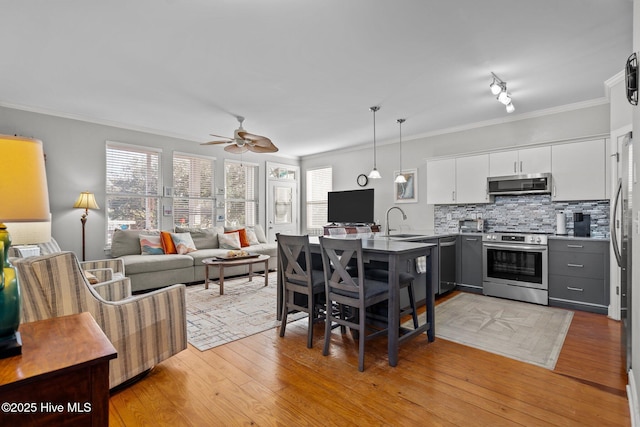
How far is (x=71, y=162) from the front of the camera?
193 inches

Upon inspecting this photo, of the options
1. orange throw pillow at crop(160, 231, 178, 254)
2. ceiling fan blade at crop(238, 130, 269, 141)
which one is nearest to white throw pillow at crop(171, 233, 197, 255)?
orange throw pillow at crop(160, 231, 178, 254)

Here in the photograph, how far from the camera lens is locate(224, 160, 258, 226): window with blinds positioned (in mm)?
6898

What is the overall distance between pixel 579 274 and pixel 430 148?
2.92 m

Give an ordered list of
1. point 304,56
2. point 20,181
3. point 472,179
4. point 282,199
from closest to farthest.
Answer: point 20,181 < point 304,56 < point 472,179 < point 282,199

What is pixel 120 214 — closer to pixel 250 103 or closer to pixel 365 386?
pixel 250 103

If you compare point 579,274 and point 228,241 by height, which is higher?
point 228,241

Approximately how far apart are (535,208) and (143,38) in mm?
5149

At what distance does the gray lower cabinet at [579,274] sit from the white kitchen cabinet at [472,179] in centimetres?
118

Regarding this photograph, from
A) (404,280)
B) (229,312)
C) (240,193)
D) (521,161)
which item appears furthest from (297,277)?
(240,193)

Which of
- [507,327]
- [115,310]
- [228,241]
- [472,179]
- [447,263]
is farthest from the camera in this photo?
[228,241]

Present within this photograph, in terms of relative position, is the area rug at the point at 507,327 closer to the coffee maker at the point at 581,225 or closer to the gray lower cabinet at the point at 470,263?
the gray lower cabinet at the point at 470,263

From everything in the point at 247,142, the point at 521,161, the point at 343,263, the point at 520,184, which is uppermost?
the point at 247,142

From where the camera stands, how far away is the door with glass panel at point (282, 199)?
299 inches

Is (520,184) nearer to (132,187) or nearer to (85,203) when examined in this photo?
(132,187)
